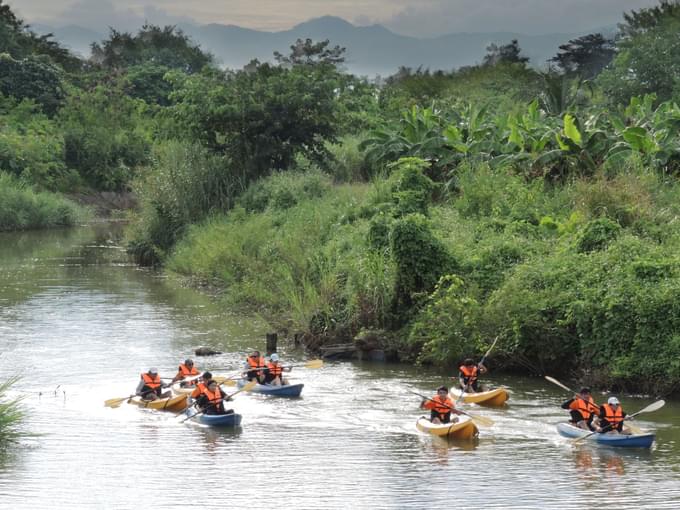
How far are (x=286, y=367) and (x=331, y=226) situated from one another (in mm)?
11037

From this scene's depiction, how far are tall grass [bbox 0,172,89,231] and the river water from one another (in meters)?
29.2

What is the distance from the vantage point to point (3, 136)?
61.3 metres

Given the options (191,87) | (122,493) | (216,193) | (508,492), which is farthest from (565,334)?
(191,87)

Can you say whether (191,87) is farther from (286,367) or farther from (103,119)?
(103,119)

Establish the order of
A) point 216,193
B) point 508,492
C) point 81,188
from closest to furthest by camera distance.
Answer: point 508,492 < point 216,193 < point 81,188

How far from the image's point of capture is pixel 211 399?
1944 centimetres

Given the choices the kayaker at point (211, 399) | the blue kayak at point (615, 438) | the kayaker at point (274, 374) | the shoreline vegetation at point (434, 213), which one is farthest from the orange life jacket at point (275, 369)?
the blue kayak at point (615, 438)

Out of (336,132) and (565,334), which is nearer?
(565,334)

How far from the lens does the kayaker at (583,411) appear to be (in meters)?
18.0

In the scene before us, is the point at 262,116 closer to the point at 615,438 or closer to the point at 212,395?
the point at 212,395

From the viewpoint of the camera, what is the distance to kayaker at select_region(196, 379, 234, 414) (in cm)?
1934

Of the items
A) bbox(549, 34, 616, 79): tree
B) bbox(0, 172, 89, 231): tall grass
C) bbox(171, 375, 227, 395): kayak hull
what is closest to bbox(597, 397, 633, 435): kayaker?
bbox(171, 375, 227, 395): kayak hull

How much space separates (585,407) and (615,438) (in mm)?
726

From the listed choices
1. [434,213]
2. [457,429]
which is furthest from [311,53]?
[457,429]
